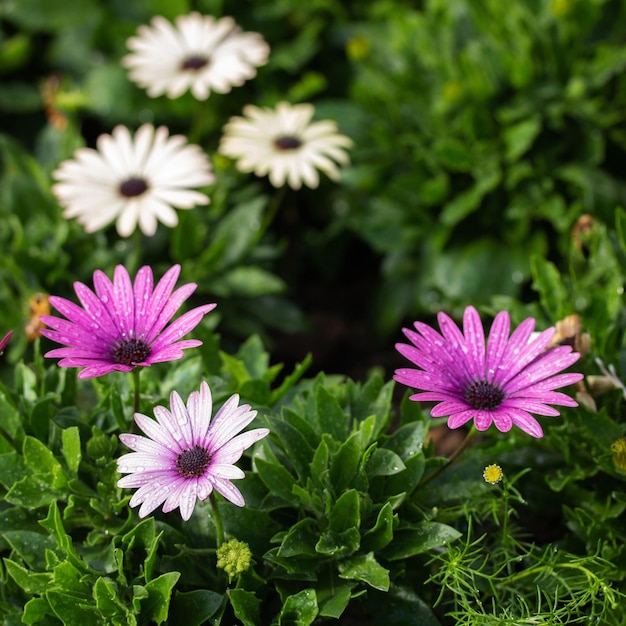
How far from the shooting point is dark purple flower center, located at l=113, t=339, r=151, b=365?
178 centimetres

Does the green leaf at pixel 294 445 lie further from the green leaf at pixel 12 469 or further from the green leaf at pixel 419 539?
the green leaf at pixel 12 469

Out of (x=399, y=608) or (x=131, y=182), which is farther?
(x=131, y=182)

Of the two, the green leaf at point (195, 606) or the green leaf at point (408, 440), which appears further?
the green leaf at point (408, 440)

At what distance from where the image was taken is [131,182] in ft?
9.39

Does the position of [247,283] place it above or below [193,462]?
above

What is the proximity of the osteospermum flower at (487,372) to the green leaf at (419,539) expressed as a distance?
264mm

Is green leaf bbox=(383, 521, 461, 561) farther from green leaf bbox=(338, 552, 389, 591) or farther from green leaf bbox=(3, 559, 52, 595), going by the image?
green leaf bbox=(3, 559, 52, 595)

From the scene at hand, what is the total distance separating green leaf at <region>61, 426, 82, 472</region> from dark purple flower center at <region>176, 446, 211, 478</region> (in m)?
0.32

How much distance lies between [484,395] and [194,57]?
213 cm

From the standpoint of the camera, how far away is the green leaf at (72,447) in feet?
6.24

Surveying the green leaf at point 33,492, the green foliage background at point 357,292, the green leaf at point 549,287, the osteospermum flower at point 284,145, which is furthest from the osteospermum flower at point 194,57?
Result: the green leaf at point 33,492

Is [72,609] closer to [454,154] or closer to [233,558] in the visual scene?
[233,558]

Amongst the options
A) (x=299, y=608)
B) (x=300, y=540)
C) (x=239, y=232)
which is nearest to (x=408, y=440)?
(x=300, y=540)

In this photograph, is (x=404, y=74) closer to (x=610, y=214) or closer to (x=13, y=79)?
(x=610, y=214)
